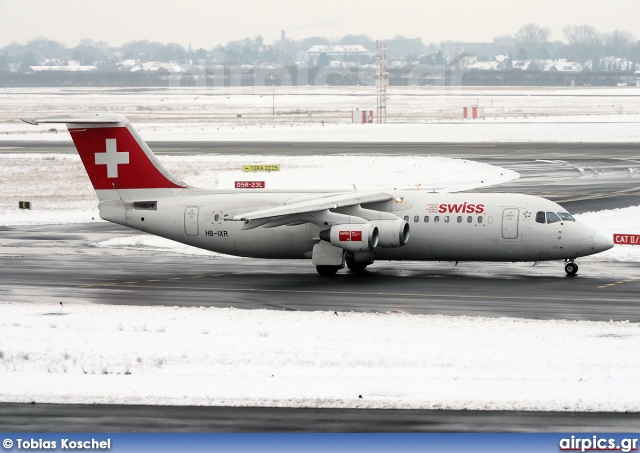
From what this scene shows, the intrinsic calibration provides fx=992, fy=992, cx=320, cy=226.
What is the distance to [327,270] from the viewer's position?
35.4m

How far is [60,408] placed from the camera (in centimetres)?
1822

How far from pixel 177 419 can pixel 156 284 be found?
667 inches

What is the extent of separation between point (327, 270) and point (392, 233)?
3.04 m

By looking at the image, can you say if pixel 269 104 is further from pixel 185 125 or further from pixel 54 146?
pixel 54 146

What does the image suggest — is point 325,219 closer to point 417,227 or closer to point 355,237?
point 355,237

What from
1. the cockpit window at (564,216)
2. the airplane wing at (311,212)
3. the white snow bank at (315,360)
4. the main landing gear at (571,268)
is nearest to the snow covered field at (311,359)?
the white snow bank at (315,360)

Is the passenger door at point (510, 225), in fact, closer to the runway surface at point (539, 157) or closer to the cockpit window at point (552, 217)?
the cockpit window at point (552, 217)

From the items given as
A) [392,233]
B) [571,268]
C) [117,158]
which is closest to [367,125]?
[117,158]

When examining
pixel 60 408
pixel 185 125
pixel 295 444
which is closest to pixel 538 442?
pixel 295 444

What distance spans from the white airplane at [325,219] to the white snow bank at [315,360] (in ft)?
22.4

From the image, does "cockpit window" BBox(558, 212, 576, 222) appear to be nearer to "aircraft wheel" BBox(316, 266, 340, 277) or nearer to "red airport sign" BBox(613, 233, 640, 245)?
"red airport sign" BBox(613, 233, 640, 245)

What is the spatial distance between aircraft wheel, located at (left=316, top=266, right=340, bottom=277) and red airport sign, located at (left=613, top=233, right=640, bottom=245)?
1241 centimetres

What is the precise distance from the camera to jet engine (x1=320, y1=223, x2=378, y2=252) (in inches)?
1316

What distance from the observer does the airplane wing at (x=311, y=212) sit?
33156 millimetres
